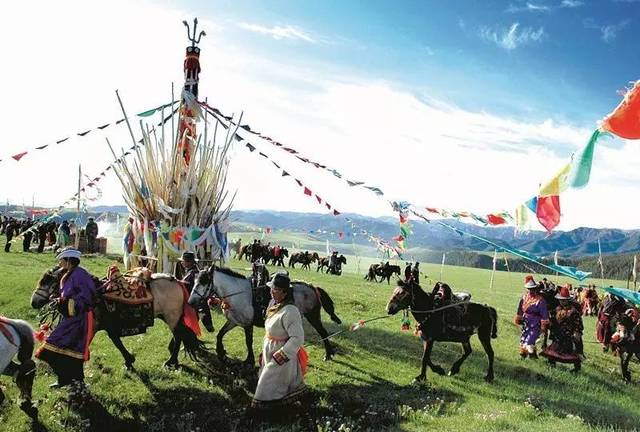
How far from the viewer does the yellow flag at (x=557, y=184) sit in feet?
20.9

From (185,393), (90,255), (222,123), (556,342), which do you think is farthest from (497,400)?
(90,255)

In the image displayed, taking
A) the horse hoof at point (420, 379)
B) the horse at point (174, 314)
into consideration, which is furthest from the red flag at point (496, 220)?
the horse at point (174, 314)

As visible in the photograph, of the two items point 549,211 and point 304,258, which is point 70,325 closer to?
point 549,211

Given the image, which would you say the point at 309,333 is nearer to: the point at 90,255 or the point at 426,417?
the point at 426,417

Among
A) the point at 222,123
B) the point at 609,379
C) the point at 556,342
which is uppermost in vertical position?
the point at 222,123

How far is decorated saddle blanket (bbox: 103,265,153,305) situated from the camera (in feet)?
29.1

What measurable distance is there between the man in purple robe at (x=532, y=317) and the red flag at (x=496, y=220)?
8.61 feet

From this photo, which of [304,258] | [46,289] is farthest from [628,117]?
[304,258]

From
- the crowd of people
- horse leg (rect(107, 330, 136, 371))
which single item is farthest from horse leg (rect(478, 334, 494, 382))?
the crowd of people

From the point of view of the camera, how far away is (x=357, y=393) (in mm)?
9039

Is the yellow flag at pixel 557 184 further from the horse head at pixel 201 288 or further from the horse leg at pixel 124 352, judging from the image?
the horse leg at pixel 124 352

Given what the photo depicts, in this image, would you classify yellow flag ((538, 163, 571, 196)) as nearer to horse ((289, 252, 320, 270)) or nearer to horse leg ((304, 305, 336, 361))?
horse leg ((304, 305, 336, 361))

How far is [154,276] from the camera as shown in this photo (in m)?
9.75

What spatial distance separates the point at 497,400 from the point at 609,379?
459 cm
